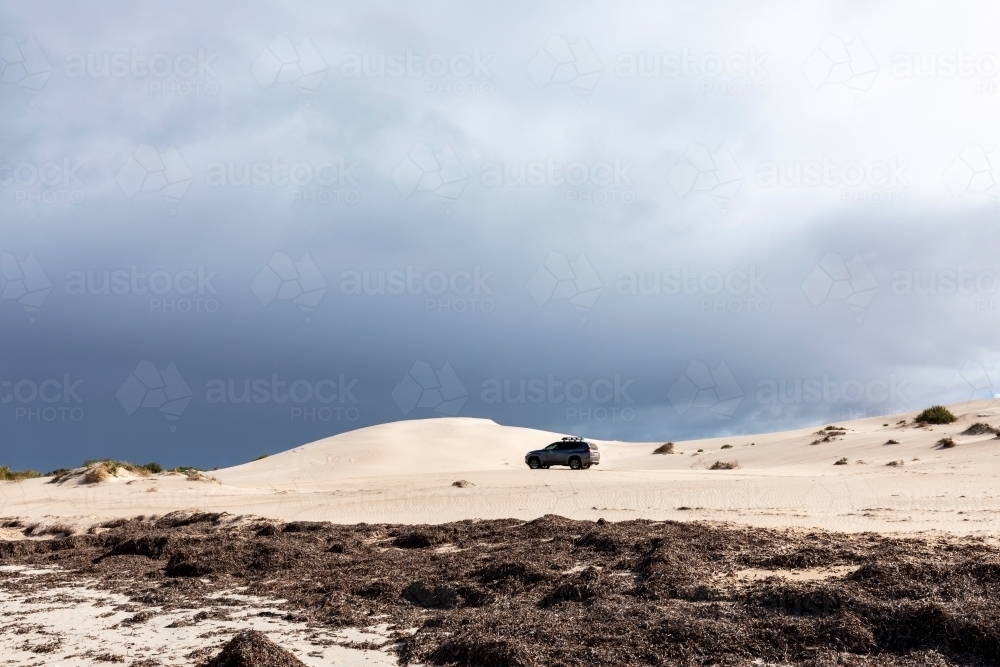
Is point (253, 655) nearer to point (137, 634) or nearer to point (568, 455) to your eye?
point (137, 634)

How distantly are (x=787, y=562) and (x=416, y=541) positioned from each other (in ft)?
22.8

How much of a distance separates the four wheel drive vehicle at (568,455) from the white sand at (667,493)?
4.26 meters

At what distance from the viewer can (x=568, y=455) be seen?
126 ft

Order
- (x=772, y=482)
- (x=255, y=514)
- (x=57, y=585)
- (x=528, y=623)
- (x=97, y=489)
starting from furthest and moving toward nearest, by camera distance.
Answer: (x=97, y=489) → (x=772, y=482) → (x=255, y=514) → (x=57, y=585) → (x=528, y=623)

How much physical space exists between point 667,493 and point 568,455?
1663 cm

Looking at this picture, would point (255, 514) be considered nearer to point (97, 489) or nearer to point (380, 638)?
point (97, 489)

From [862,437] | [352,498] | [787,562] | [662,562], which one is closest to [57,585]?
[662,562]

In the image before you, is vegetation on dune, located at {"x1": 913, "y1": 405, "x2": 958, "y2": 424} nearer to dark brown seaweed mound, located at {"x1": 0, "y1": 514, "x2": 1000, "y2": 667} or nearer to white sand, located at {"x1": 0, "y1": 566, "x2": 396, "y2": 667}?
dark brown seaweed mound, located at {"x1": 0, "y1": 514, "x2": 1000, "y2": 667}

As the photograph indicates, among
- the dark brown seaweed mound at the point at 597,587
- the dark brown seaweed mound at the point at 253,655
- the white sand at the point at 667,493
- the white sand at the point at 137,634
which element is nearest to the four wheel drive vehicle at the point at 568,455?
the white sand at the point at 667,493

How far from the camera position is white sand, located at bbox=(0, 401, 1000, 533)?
16.9 meters

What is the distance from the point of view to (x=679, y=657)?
6977 mm

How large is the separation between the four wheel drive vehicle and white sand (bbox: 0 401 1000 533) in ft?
14.0

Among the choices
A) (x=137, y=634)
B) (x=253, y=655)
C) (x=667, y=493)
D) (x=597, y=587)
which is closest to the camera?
(x=253, y=655)

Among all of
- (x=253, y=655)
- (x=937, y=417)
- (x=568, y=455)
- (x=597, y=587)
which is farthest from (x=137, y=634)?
(x=937, y=417)
